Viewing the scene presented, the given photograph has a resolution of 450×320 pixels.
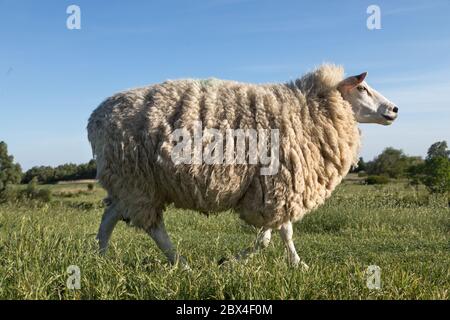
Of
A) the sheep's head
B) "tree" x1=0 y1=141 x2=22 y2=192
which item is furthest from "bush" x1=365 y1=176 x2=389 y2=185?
the sheep's head

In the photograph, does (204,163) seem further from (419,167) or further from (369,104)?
(419,167)

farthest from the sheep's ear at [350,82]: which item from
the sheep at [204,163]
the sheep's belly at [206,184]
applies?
the sheep's belly at [206,184]

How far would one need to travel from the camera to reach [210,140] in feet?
18.7

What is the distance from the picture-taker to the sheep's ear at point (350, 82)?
21.6 feet

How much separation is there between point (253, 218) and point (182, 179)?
1008mm

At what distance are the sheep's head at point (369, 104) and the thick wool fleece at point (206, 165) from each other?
0.74 m

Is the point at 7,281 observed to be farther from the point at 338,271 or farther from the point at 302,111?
the point at 302,111

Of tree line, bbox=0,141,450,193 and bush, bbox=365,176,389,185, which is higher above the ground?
tree line, bbox=0,141,450,193

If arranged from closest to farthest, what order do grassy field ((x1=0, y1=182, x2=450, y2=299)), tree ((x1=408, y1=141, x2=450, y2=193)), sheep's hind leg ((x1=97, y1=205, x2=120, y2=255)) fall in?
grassy field ((x1=0, y1=182, x2=450, y2=299)), sheep's hind leg ((x1=97, y1=205, x2=120, y2=255)), tree ((x1=408, y1=141, x2=450, y2=193))

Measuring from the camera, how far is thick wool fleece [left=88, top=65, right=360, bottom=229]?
5.73 meters

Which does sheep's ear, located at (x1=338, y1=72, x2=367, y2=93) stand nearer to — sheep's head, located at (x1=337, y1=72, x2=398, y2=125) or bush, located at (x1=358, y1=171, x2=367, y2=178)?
sheep's head, located at (x1=337, y1=72, x2=398, y2=125)

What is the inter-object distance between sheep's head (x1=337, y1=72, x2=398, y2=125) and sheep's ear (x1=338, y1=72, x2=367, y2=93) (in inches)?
1.8
